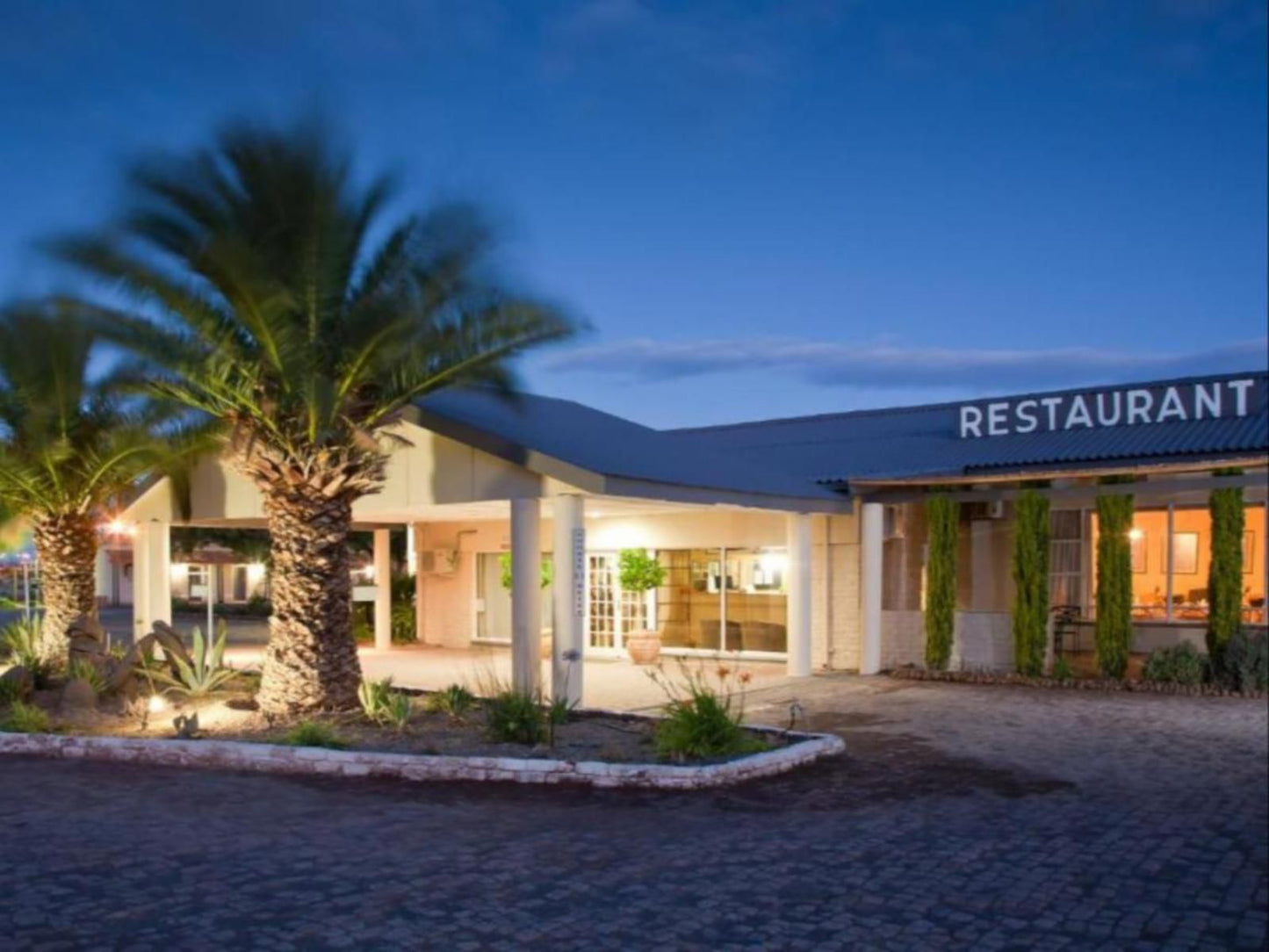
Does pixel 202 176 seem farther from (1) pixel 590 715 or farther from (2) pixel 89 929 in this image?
(2) pixel 89 929

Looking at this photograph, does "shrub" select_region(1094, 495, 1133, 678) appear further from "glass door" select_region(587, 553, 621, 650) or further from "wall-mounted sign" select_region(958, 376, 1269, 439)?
"glass door" select_region(587, 553, 621, 650)

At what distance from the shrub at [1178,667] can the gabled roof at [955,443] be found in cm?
262

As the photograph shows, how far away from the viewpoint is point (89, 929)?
20.1 feet

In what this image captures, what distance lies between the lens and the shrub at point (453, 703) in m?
12.7

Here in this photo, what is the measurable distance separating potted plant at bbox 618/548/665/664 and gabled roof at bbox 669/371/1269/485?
236cm

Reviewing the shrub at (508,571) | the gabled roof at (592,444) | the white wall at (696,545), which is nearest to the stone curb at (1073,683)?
the white wall at (696,545)

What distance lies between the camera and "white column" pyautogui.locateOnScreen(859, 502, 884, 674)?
1914 centimetres

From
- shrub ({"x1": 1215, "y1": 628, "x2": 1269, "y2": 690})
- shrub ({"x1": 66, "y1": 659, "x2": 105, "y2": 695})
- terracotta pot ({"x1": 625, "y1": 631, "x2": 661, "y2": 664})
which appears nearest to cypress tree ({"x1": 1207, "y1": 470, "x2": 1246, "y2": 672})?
shrub ({"x1": 1215, "y1": 628, "x2": 1269, "y2": 690})

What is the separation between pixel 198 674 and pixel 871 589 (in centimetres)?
1003

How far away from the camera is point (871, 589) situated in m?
19.1

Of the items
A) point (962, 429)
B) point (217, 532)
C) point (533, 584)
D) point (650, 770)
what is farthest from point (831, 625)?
point (217, 532)

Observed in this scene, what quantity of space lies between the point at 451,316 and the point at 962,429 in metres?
11.5

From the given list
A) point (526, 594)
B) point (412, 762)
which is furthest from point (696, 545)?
point (412, 762)

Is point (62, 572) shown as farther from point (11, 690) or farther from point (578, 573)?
point (578, 573)
